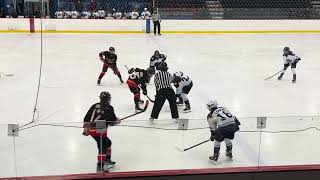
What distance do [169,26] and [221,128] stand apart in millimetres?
13573

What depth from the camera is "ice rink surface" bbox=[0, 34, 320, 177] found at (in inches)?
155

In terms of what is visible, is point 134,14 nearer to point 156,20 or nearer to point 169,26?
point 156,20

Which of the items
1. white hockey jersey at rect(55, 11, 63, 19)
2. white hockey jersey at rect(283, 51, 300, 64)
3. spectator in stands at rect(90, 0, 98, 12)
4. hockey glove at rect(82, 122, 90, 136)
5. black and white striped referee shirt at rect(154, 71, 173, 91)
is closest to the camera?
hockey glove at rect(82, 122, 90, 136)

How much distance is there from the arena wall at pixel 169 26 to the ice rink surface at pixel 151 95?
0.73 m

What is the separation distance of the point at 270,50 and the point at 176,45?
2776mm

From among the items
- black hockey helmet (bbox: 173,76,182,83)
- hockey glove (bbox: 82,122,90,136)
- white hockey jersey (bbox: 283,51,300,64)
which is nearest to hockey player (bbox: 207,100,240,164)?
hockey glove (bbox: 82,122,90,136)

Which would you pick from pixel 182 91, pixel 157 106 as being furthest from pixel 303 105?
pixel 157 106

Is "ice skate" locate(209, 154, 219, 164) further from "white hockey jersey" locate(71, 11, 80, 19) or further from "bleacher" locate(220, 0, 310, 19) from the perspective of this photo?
"white hockey jersey" locate(71, 11, 80, 19)

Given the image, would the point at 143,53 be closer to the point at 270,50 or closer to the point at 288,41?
the point at 270,50

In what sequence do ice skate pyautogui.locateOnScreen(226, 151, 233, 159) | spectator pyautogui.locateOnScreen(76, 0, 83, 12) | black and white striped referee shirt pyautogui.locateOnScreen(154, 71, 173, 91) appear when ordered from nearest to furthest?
ice skate pyautogui.locateOnScreen(226, 151, 233, 159) → black and white striped referee shirt pyautogui.locateOnScreen(154, 71, 173, 91) → spectator pyautogui.locateOnScreen(76, 0, 83, 12)

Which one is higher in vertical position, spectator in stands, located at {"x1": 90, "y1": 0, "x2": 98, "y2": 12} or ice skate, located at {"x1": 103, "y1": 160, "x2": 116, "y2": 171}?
spectator in stands, located at {"x1": 90, "y1": 0, "x2": 98, "y2": 12}

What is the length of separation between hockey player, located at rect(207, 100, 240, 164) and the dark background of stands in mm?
12178

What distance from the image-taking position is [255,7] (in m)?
16.5

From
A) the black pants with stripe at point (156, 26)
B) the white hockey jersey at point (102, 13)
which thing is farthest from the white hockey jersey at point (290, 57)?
the white hockey jersey at point (102, 13)
